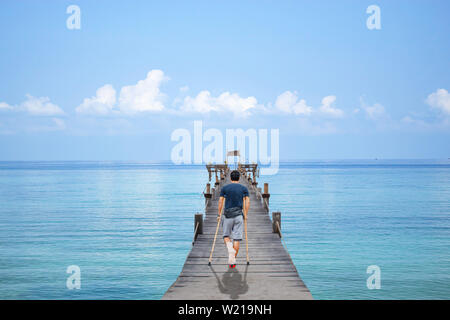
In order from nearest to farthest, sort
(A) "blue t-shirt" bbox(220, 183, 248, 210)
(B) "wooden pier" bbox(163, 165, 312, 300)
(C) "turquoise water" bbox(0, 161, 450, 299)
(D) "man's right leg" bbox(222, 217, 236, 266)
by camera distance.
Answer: (B) "wooden pier" bbox(163, 165, 312, 300) < (A) "blue t-shirt" bbox(220, 183, 248, 210) < (D) "man's right leg" bbox(222, 217, 236, 266) < (C) "turquoise water" bbox(0, 161, 450, 299)

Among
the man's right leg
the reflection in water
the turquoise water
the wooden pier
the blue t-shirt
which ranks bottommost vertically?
the turquoise water

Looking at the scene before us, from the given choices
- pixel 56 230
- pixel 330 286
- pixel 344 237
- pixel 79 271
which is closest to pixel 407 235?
pixel 344 237

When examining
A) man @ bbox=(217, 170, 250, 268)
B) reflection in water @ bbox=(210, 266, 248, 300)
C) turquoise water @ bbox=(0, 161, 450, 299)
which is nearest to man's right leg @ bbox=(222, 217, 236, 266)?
man @ bbox=(217, 170, 250, 268)

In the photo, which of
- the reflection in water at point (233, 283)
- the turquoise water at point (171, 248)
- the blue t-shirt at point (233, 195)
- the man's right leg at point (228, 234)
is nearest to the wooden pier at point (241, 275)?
the reflection in water at point (233, 283)

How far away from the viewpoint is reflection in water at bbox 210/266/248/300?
8234mm

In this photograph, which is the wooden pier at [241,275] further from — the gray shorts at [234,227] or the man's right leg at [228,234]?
the gray shorts at [234,227]

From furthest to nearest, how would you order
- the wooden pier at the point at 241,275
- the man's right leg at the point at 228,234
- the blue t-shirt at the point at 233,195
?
the man's right leg at the point at 228,234
the blue t-shirt at the point at 233,195
the wooden pier at the point at 241,275

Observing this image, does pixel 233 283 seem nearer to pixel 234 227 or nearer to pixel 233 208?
pixel 234 227

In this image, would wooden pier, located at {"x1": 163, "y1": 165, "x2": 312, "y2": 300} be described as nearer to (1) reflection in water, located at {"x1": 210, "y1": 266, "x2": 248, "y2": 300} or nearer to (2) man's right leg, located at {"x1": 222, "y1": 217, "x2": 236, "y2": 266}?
(1) reflection in water, located at {"x1": 210, "y1": 266, "x2": 248, "y2": 300}

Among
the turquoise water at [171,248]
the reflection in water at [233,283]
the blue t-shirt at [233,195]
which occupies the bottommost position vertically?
the turquoise water at [171,248]

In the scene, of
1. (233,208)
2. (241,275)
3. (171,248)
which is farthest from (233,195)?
(171,248)

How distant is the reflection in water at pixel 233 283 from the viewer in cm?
823
